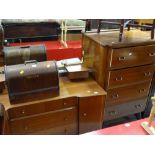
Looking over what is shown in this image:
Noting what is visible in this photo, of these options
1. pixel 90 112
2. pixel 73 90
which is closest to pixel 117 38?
pixel 73 90

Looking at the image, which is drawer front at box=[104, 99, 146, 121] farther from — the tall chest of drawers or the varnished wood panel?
the varnished wood panel

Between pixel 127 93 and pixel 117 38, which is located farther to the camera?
pixel 127 93

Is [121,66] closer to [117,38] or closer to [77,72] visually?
[117,38]

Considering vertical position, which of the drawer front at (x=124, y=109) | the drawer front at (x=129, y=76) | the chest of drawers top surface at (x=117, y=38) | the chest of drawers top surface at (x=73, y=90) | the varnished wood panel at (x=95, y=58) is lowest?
the drawer front at (x=124, y=109)

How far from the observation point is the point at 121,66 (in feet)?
6.19

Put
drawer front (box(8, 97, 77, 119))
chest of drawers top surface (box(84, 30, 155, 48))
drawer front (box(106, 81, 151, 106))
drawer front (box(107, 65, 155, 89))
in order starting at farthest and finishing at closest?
drawer front (box(106, 81, 151, 106)) < drawer front (box(107, 65, 155, 89)) < chest of drawers top surface (box(84, 30, 155, 48)) < drawer front (box(8, 97, 77, 119))

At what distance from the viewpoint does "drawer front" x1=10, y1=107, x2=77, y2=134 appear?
168cm

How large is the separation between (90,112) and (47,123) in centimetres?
44

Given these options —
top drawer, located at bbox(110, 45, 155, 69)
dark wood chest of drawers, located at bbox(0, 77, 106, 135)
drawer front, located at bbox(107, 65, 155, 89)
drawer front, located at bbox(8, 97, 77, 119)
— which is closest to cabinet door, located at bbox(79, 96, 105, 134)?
dark wood chest of drawers, located at bbox(0, 77, 106, 135)

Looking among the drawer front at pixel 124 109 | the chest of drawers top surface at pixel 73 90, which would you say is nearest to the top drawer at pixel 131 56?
the chest of drawers top surface at pixel 73 90

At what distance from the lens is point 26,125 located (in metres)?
1.71

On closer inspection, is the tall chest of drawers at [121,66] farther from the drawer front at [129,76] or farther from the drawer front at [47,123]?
the drawer front at [47,123]

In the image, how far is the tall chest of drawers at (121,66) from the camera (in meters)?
1.82

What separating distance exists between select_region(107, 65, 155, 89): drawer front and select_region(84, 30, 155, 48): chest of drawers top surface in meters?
0.27
